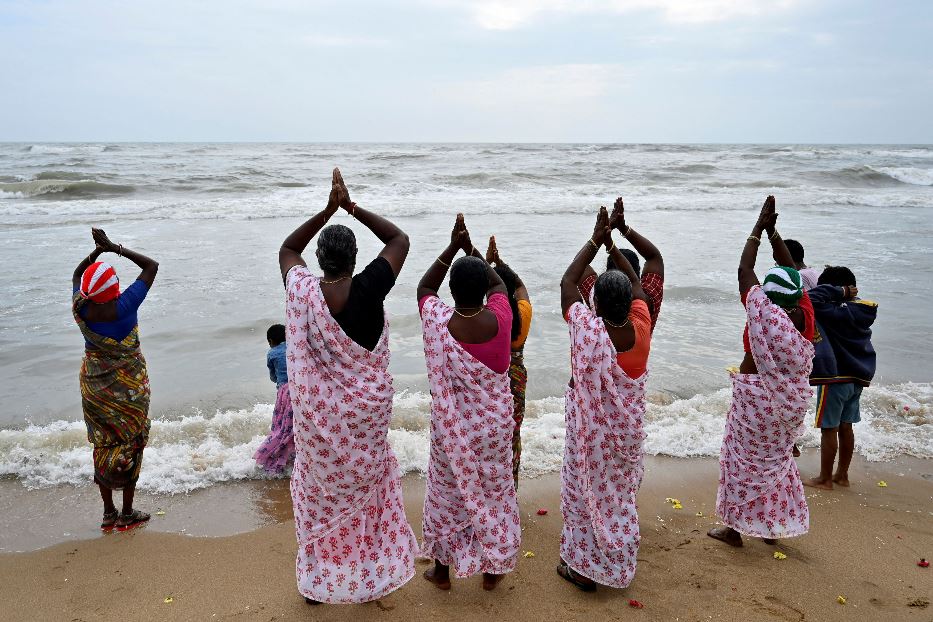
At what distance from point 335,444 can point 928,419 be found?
5.72 m

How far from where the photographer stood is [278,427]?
16.4 ft

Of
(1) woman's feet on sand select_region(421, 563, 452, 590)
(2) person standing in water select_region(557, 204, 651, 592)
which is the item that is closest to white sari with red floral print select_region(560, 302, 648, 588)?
(2) person standing in water select_region(557, 204, 651, 592)

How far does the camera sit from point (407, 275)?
37.8 feet

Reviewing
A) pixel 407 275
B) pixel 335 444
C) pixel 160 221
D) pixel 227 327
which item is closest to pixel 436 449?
pixel 335 444

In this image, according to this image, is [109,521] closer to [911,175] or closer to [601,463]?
[601,463]

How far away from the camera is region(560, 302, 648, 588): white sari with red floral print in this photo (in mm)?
3189

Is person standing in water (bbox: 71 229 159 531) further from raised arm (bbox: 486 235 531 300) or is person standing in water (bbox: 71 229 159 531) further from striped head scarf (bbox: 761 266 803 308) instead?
striped head scarf (bbox: 761 266 803 308)

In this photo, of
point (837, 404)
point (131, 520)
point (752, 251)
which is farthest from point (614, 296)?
point (131, 520)

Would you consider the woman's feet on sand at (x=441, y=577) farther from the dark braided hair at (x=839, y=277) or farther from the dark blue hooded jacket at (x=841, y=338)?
the dark braided hair at (x=839, y=277)

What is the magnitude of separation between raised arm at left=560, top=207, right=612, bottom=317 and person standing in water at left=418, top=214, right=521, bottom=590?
329 millimetres

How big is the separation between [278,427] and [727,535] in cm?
318

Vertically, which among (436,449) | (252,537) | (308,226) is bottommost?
(252,537)

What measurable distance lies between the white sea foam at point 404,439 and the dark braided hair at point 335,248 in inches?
104

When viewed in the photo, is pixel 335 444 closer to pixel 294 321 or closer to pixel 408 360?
pixel 294 321
